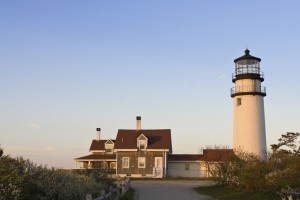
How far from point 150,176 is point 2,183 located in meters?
35.5

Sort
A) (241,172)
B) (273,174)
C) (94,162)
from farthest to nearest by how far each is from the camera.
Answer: (94,162)
(241,172)
(273,174)

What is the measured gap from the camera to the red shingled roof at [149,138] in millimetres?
47328

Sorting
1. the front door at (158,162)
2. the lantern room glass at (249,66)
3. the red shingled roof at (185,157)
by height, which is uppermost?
the lantern room glass at (249,66)

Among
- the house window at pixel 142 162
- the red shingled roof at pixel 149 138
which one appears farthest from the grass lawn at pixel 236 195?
the red shingled roof at pixel 149 138

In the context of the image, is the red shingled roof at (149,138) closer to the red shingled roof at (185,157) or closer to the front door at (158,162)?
the red shingled roof at (185,157)

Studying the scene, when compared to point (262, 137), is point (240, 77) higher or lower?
higher

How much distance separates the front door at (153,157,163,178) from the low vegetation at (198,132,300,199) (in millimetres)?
17937

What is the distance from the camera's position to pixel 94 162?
52875mm

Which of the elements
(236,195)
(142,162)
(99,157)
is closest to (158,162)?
(142,162)

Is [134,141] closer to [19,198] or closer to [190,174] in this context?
[190,174]

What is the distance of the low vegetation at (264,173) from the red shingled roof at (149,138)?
19.0 meters

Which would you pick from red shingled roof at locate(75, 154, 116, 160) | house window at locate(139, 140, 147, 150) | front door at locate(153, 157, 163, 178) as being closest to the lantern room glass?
front door at locate(153, 157, 163, 178)

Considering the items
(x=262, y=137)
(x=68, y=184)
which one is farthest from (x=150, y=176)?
(x=68, y=184)

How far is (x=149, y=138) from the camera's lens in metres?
48.4
